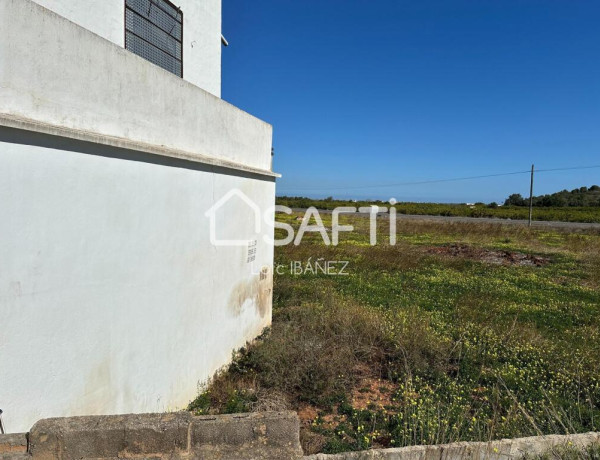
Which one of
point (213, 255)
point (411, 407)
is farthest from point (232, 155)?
point (411, 407)

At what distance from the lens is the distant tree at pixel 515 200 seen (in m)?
62.2

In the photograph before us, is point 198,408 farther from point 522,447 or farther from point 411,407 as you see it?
point 522,447

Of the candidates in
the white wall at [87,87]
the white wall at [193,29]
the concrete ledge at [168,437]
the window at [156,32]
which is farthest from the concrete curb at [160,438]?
the window at [156,32]

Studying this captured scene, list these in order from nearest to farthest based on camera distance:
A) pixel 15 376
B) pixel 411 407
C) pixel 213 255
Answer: pixel 15 376 < pixel 411 407 < pixel 213 255

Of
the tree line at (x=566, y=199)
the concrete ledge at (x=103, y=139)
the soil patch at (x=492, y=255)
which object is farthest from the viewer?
the tree line at (x=566, y=199)

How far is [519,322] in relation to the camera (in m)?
6.82

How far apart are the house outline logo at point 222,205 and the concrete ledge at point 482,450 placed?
9.78 feet

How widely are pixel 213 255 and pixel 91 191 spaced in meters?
2.13

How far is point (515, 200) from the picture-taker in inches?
2495

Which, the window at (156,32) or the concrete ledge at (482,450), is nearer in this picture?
the concrete ledge at (482,450)

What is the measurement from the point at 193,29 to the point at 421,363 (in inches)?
286

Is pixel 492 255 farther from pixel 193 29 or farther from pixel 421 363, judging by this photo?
pixel 193 29

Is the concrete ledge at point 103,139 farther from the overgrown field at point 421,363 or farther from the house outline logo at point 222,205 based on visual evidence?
the overgrown field at point 421,363

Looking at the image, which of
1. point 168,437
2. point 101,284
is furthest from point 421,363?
point 101,284
